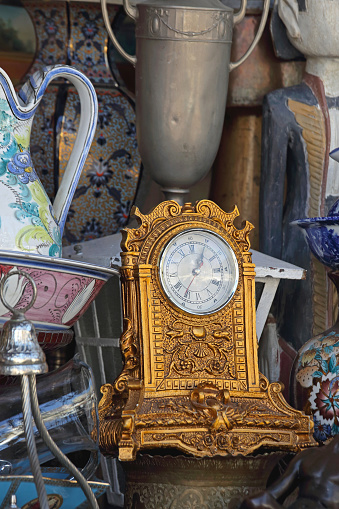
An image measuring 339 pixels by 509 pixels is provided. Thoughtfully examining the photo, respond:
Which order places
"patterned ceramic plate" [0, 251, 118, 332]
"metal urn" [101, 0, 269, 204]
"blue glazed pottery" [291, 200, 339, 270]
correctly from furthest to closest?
"metal urn" [101, 0, 269, 204], "blue glazed pottery" [291, 200, 339, 270], "patterned ceramic plate" [0, 251, 118, 332]

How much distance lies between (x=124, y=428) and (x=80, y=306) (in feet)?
0.53

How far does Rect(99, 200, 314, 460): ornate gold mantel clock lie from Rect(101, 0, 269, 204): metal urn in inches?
9.8

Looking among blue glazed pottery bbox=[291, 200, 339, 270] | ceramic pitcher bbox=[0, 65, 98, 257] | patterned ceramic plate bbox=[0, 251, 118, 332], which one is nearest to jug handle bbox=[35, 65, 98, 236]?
ceramic pitcher bbox=[0, 65, 98, 257]

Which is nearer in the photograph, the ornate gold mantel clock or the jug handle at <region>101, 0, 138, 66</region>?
the ornate gold mantel clock

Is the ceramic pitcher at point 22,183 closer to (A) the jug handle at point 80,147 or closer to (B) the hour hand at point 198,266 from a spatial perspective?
(A) the jug handle at point 80,147

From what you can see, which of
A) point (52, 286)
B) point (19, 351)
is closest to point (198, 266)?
point (52, 286)

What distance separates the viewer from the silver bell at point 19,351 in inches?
31.3

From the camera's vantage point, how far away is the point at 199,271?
1062mm

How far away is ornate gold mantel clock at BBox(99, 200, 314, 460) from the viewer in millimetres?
1021

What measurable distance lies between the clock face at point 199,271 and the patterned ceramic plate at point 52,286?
0.22 feet

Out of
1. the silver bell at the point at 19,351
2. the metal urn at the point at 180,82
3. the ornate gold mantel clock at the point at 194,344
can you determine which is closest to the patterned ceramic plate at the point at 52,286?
the ornate gold mantel clock at the point at 194,344

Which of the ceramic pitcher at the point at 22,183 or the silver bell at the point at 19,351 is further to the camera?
the ceramic pitcher at the point at 22,183

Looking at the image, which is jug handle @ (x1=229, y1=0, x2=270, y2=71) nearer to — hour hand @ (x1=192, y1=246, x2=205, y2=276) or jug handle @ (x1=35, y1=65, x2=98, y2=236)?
jug handle @ (x1=35, y1=65, x2=98, y2=236)

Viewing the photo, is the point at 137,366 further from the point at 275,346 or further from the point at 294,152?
the point at 294,152
